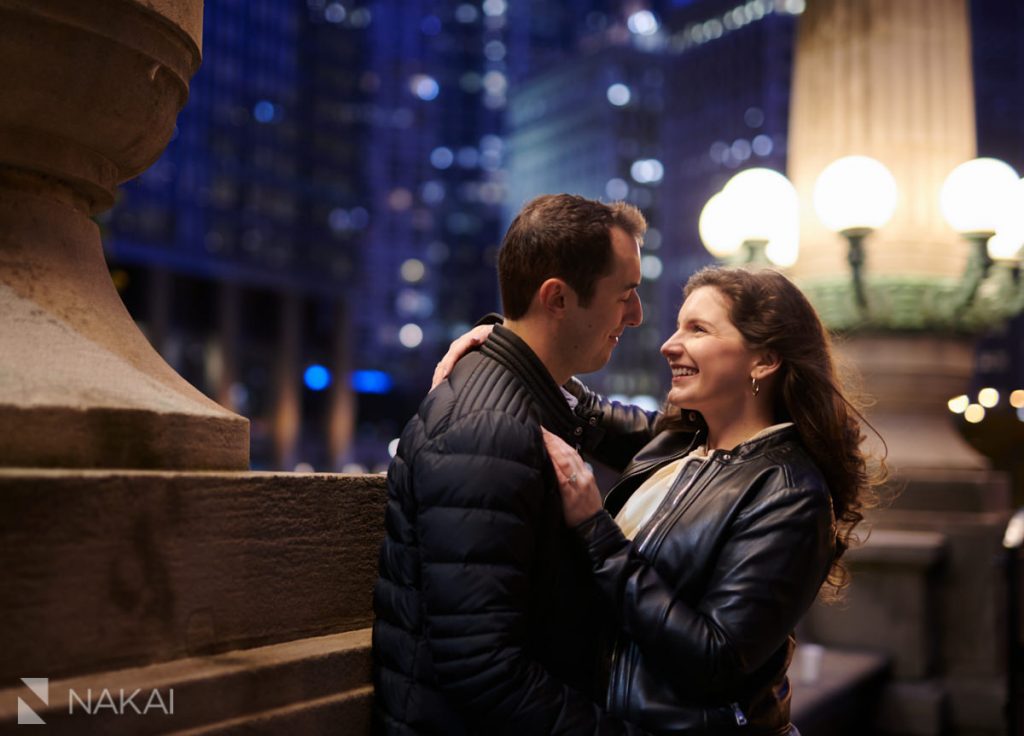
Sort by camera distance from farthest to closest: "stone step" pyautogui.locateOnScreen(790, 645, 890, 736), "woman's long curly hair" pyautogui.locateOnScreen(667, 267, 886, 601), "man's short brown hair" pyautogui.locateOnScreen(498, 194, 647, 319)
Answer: "stone step" pyautogui.locateOnScreen(790, 645, 890, 736) < "woman's long curly hair" pyautogui.locateOnScreen(667, 267, 886, 601) < "man's short brown hair" pyautogui.locateOnScreen(498, 194, 647, 319)

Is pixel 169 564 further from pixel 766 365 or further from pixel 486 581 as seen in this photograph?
pixel 766 365

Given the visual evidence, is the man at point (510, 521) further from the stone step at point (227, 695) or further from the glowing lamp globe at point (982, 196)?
the glowing lamp globe at point (982, 196)

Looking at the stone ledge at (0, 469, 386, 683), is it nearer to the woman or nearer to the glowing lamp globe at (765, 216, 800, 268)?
A: the woman

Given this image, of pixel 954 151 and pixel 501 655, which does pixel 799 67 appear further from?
pixel 501 655

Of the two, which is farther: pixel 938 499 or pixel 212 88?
pixel 212 88

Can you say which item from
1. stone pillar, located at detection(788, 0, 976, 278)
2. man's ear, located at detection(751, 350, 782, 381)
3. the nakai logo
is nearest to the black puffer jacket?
man's ear, located at detection(751, 350, 782, 381)

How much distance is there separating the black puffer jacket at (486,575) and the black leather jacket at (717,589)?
5.3 inches

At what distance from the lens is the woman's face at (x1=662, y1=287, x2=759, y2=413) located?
328cm

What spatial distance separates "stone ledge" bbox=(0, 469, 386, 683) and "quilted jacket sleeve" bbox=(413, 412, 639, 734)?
1.30ft

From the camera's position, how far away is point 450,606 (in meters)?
2.45

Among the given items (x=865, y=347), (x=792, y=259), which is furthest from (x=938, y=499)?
(x=792, y=259)

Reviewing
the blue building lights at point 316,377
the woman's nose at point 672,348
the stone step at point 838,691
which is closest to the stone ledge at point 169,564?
the woman's nose at point 672,348

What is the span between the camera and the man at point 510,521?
2449 millimetres

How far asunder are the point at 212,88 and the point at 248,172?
7.00 metres
